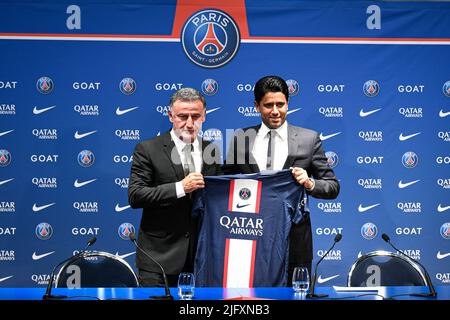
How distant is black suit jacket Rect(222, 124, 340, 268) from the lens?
3789 millimetres

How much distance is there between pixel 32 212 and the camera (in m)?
5.49

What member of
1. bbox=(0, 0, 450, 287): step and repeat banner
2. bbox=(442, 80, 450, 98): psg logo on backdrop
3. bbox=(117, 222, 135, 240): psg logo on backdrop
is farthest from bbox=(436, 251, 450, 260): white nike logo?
bbox=(117, 222, 135, 240): psg logo on backdrop

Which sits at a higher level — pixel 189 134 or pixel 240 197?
pixel 189 134

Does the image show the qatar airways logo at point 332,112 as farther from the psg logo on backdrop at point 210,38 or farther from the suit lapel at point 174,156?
the suit lapel at point 174,156

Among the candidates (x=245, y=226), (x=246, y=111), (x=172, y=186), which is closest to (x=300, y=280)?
(x=245, y=226)

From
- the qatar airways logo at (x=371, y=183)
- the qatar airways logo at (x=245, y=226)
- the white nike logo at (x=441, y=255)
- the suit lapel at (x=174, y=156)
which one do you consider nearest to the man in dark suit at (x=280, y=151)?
the qatar airways logo at (x=245, y=226)

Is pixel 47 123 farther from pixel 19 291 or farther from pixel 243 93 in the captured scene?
pixel 19 291

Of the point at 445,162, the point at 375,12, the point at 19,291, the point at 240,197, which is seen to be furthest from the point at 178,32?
the point at 19,291

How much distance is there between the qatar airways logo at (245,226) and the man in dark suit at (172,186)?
233 millimetres

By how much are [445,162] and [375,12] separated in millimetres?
1583

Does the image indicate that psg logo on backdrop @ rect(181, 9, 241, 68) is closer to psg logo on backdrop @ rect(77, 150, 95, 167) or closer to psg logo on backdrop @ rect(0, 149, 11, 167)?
psg logo on backdrop @ rect(77, 150, 95, 167)

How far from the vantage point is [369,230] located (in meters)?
5.60

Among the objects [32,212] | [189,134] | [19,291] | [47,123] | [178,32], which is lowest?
[19,291]

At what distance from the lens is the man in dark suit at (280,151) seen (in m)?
3.81
